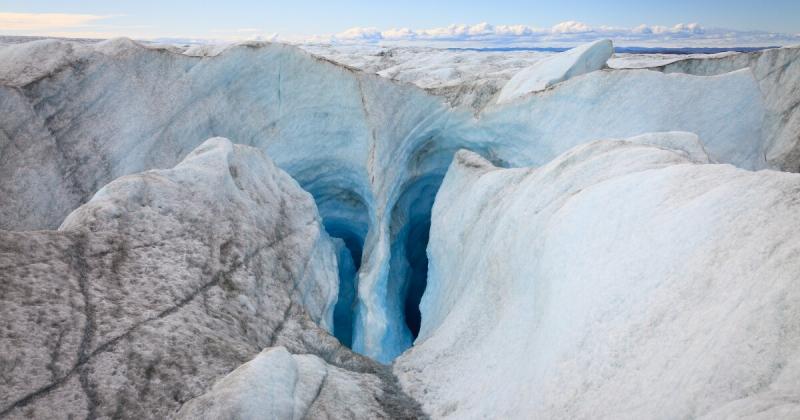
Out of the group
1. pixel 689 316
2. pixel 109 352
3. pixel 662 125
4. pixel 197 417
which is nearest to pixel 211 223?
pixel 109 352

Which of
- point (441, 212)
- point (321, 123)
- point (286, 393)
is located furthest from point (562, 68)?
point (286, 393)

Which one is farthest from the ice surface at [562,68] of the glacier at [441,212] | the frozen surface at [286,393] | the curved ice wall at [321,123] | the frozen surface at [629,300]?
the frozen surface at [286,393]

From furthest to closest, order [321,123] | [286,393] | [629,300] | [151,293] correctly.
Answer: [321,123], [151,293], [286,393], [629,300]

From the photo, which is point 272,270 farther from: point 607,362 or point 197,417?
point 607,362

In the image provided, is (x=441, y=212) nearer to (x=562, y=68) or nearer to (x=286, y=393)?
(x=562, y=68)

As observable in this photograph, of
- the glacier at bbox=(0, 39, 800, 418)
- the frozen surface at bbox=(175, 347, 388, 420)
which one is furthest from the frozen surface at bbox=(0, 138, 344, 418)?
the frozen surface at bbox=(175, 347, 388, 420)

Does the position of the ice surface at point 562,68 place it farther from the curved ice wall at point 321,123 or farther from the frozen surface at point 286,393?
the frozen surface at point 286,393
